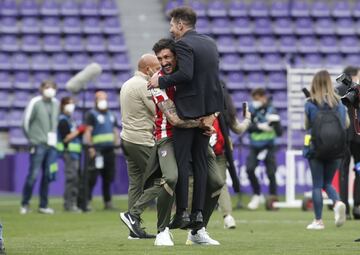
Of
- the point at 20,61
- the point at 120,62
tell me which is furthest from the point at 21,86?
the point at 120,62

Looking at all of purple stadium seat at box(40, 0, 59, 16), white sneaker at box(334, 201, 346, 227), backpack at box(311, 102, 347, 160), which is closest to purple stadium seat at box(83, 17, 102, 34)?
purple stadium seat at box(40, 0, 59, 16)

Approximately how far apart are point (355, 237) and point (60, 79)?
19.1 metres

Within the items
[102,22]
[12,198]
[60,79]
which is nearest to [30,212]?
[12,198]

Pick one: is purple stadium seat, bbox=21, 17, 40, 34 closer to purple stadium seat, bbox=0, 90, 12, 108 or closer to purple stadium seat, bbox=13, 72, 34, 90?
purple stadium seat, bbox=13, 72, 34, 90

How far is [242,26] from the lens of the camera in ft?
105

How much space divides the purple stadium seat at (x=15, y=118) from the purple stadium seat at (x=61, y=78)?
58.5 inches

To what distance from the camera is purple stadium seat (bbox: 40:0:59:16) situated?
3189 centimetres

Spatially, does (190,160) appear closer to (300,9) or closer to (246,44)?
(246,44)

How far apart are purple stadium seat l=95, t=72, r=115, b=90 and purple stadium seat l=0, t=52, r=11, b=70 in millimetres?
2564

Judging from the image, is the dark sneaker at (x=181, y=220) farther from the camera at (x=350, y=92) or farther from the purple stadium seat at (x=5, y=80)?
the purple stadium seat at (x=5, y=80)

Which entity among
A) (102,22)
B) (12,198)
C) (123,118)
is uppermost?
(102,22)

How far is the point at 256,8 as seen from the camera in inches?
1282

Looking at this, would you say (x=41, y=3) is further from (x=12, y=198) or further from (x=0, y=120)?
(x=12, y=198)

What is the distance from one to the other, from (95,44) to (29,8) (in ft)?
7.76
